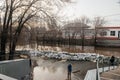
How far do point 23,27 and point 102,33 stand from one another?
30926 millimetres

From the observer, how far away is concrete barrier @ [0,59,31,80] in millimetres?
6926

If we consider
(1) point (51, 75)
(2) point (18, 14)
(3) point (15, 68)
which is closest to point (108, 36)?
(2) point (18, 14)

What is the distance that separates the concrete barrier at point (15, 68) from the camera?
22.7 feet

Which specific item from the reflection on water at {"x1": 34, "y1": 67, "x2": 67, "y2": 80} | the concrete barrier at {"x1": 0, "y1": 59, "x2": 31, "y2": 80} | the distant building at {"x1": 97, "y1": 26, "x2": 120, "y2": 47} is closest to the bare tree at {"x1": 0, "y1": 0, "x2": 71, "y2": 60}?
the reflection on water at {"x1": 34, "y1": 67, "x2": 67, "y2": 80}

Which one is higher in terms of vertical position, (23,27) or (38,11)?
(38,11)

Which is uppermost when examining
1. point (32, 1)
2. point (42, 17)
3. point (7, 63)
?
point (32, 1)

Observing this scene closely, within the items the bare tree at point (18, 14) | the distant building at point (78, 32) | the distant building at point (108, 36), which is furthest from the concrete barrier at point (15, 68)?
the distant building at point (78, 32)

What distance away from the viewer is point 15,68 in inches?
297

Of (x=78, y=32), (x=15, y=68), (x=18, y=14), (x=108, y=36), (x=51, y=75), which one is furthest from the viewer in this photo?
(x=78, y=32)

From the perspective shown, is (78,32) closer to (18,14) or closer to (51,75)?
(18,14)

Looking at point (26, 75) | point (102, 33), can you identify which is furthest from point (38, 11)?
point (102, 33)

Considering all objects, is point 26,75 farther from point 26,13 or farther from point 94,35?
point 94,35

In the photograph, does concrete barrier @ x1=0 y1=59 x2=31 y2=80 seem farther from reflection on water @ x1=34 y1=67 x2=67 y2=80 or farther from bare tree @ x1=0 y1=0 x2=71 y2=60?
bare tree @ x1=0 y1=0 x2=71 y2=60

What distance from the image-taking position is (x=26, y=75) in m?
8.41
